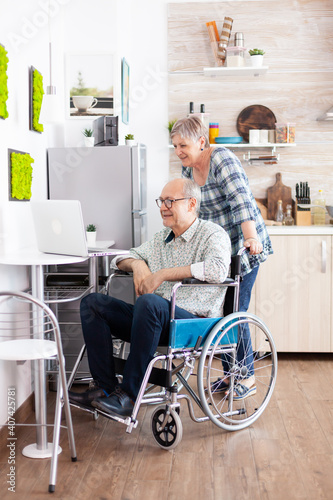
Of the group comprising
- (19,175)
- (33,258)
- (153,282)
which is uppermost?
(19,175)

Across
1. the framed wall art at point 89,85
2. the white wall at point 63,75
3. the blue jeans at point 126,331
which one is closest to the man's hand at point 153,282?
the blue jeans at point 126,331

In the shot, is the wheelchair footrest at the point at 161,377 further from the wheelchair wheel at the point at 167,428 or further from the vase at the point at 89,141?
the vase at the point at 89,141

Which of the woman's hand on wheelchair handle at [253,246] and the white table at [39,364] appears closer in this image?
the white table at [39,364]

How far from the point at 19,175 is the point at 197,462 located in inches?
62.1

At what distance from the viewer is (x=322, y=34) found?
14.2ft

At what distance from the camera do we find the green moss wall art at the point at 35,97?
3.23 m

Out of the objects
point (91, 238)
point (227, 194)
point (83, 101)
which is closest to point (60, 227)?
point (227, 194)

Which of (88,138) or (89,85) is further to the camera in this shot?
(89,85)

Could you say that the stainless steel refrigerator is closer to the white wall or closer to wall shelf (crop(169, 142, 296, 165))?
the white wall

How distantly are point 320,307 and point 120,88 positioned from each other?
6.41ft

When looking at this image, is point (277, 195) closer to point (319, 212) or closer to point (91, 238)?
point (319, 212)

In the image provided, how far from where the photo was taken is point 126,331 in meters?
2.72

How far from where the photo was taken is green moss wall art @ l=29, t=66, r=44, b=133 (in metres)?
3.23
